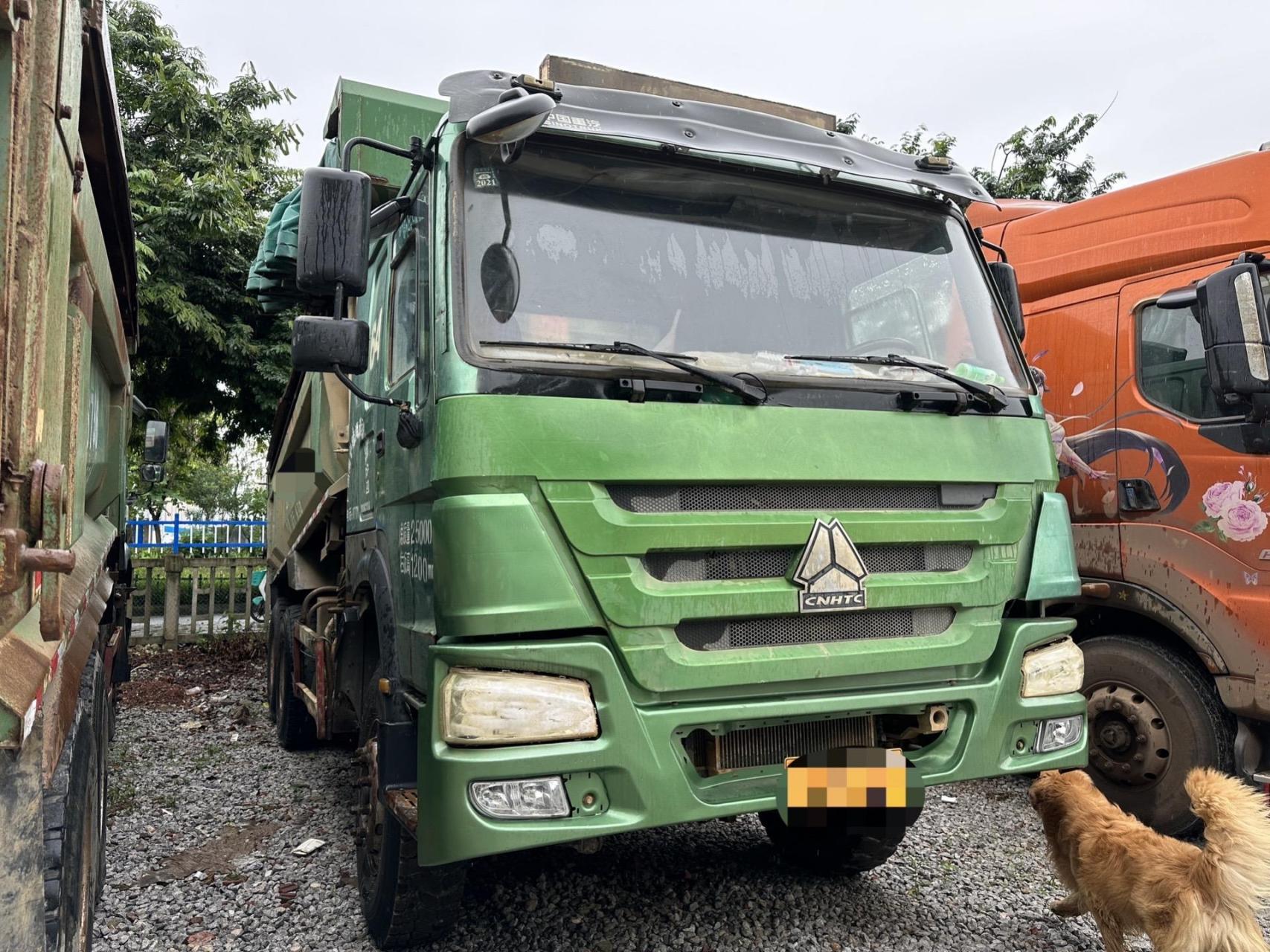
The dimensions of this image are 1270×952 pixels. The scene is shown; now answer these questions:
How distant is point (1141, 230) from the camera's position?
173 inches

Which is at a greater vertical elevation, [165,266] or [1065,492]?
[165,266]

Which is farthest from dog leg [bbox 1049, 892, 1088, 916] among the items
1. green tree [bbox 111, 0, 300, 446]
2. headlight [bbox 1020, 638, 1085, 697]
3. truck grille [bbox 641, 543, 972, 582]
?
green tree [bbox 111, 0, 300, 446]

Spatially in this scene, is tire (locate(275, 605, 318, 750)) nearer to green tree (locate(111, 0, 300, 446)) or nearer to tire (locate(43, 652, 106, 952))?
tire (locate(43, 652, 106, 952))

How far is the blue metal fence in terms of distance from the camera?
11.8 meters

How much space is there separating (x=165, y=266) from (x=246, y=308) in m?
1.06

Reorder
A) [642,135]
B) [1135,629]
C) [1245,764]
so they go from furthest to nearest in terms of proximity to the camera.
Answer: [1135,629]
[1245,764]
[642,135]

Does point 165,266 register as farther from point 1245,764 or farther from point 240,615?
point 1245,764

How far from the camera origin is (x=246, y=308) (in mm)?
11508

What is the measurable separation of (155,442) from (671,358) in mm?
6374

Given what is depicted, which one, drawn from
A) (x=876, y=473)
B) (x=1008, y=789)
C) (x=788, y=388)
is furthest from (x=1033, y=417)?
(x=1008, y=789)

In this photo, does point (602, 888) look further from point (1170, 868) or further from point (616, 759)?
point (1170, 868)

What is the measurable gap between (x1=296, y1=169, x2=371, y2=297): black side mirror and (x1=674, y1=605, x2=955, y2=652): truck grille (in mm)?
1378

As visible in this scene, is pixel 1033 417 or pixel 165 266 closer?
pixel 1033 417

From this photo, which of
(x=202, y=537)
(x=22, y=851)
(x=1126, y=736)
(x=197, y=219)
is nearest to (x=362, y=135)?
(x=22, y=851)
